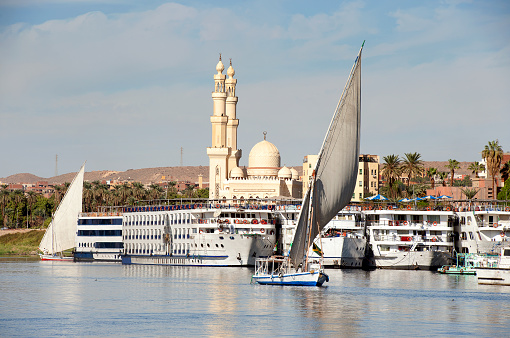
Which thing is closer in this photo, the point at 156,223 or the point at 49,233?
the point at 156,223

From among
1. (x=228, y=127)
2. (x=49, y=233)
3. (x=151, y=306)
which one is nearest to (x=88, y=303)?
(x=151, y=306)

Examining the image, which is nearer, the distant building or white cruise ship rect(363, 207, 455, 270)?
white cruise ship rect(363, 207, 455, 270)

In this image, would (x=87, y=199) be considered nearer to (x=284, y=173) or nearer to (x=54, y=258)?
(x=284, y=173)

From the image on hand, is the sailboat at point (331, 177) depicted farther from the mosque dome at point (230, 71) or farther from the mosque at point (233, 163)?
the mosque dome at point (230, 71)

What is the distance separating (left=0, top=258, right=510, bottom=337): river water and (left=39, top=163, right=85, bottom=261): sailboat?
135 ft

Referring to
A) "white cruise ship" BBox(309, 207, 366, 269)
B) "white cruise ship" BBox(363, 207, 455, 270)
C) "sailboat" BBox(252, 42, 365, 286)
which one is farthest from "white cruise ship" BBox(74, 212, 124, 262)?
"sailboat" BBox(252, 42, 365, 286)

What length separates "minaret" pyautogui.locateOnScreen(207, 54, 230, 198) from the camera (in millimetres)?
147125

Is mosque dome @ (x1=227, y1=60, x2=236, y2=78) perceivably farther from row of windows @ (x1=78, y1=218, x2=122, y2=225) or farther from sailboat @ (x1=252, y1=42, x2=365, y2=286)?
sailboat @ (x1=252, y1=42, x2=365, y2=286)

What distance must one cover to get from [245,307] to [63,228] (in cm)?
7204

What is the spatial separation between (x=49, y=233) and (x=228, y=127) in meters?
Result: 44.5

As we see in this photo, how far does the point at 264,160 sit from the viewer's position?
150625 millimetres

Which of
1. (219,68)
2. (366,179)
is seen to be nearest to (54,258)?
(219,68)

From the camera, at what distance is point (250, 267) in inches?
3654

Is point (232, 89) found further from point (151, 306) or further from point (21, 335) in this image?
point (21, 335)
